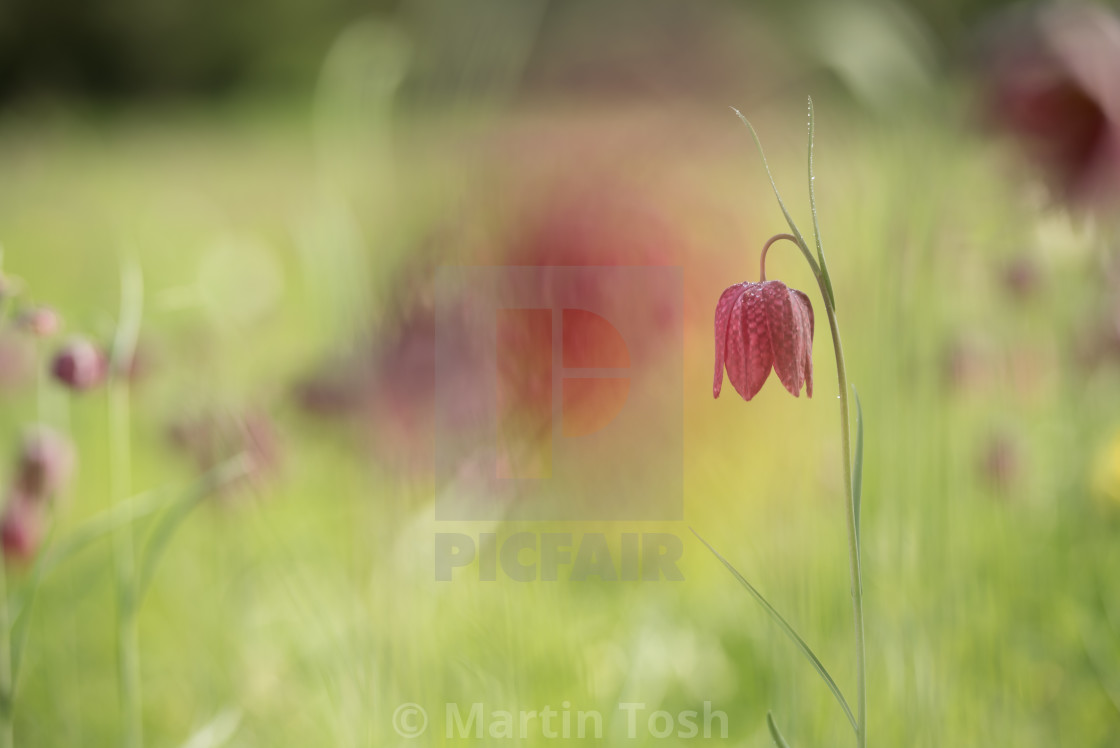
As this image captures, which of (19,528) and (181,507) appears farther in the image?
(19,528)

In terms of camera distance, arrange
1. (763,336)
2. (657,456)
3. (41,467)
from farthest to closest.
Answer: (657,456)
(41,467)
(763,336)

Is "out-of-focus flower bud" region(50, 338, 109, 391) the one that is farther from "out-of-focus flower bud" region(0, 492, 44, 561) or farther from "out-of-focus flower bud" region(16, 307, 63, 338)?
"out-of-focus flower bud" region(0, 492, 44, 561)

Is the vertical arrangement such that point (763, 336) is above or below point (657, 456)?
above

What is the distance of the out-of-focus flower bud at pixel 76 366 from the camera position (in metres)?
0.61

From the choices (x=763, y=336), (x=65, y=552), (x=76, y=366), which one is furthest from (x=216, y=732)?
(x=763, y=336)

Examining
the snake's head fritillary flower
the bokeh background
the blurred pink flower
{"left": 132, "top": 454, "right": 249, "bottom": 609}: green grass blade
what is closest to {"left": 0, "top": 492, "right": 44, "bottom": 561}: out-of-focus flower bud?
the bokeh background

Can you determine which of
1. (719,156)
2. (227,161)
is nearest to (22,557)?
(719,156)

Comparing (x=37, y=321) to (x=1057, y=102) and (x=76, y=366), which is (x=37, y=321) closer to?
(x=76, y=366)

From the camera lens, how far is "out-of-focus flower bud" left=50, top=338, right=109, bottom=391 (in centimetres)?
61

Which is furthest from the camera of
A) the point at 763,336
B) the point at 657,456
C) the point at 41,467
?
the point at 657,456

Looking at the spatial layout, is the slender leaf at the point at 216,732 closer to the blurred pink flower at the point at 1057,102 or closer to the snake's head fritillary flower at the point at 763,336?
the snake's head fritillary flower at the point at 763,336

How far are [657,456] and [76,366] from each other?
796 millimetres

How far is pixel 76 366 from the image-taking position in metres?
0.61

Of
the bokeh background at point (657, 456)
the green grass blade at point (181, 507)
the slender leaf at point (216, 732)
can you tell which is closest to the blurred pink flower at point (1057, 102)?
the bokeh background at point (657, 456)
